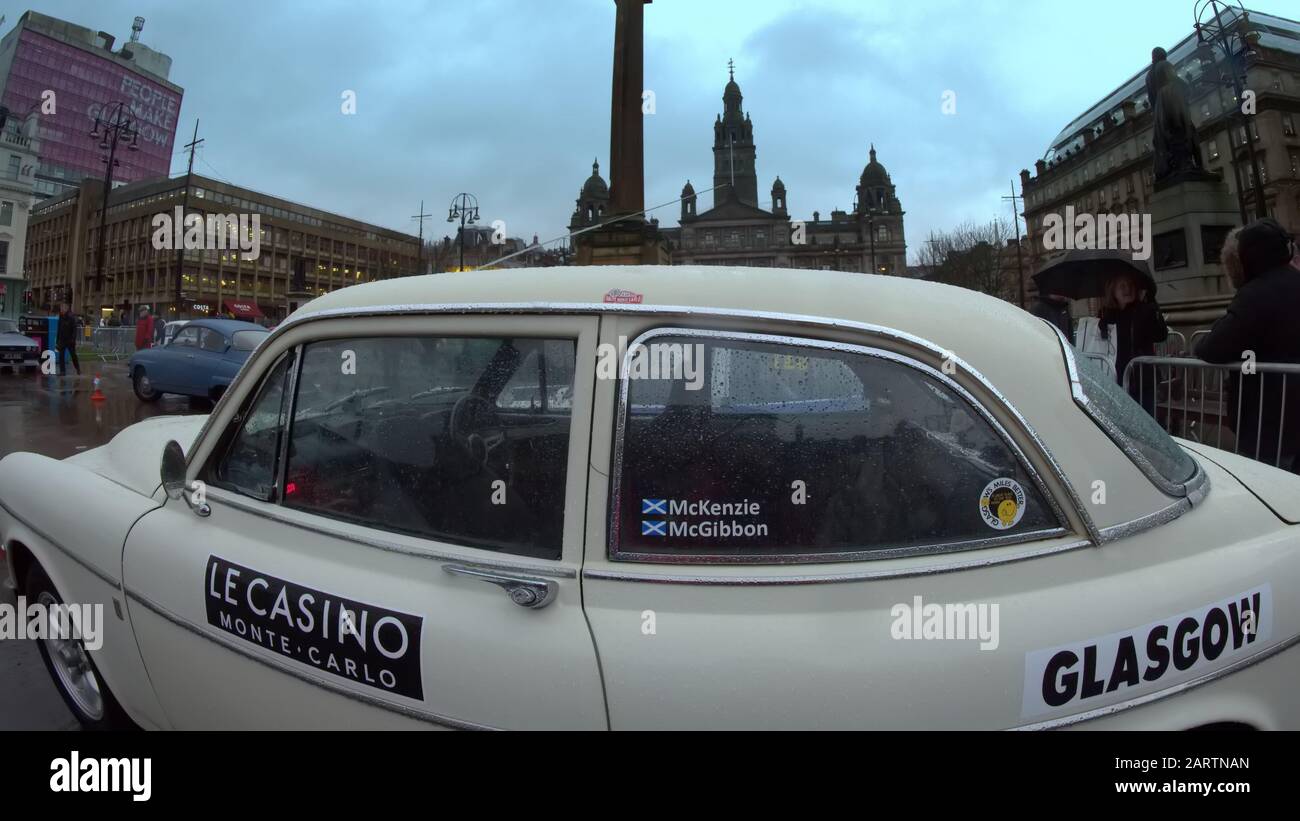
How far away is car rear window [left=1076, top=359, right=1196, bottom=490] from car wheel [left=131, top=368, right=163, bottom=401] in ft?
50.6

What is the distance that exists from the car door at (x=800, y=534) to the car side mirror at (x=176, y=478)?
1.21m

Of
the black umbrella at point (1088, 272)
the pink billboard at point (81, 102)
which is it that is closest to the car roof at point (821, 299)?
the black umbrella at point (1088, 272)

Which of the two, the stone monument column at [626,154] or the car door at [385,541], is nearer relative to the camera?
the car door at [385,541]

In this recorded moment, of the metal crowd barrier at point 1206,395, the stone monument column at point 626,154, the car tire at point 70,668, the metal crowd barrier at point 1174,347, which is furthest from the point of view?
the stone monument column at point 626,154

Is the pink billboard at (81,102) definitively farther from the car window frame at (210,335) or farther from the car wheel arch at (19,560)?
the car wheel arch at (19,560)

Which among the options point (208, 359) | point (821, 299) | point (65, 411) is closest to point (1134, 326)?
point (821, 299)

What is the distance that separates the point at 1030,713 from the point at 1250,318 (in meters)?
3.67

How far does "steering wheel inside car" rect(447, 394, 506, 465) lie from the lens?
5.14ft

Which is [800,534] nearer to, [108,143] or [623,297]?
[623,297]

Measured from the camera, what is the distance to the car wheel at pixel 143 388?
41.3 feet

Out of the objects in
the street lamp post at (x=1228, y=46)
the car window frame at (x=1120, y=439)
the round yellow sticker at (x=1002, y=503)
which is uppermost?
the street lamp post at (x=1228, y=46)

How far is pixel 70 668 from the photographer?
230 centimetres

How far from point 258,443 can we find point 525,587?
108cm
